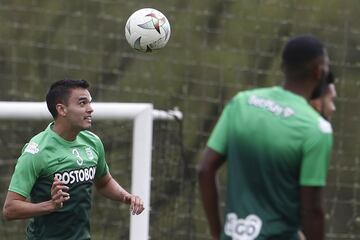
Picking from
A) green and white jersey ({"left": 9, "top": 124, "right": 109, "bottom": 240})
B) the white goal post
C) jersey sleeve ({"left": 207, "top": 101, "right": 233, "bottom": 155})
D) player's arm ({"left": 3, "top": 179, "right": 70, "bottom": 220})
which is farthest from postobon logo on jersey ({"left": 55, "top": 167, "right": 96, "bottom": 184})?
the white goal post

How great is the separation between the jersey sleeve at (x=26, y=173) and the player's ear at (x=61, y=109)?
35 cm

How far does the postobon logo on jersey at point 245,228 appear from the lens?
5.01 meters

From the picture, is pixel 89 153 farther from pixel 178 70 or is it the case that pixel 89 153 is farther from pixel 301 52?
pixel 178 70

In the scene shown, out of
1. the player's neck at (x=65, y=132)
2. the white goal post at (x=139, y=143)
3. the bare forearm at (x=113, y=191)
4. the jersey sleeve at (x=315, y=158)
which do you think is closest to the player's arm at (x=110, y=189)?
the bare forearm at (x=113, y=191)

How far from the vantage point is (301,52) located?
198 inches

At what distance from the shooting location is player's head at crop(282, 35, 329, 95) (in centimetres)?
503

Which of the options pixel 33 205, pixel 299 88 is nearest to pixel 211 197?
pixel 299 88

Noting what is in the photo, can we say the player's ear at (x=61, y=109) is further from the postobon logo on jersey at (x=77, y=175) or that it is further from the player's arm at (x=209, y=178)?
the player's arm at (x=209, y=178)

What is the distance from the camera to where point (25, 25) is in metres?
13.7

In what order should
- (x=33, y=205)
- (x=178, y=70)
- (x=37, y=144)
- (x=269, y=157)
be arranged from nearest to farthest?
(x=269, y=157)
(x=33, y=205)
(x=37, y=144)
(x=178, y=70)

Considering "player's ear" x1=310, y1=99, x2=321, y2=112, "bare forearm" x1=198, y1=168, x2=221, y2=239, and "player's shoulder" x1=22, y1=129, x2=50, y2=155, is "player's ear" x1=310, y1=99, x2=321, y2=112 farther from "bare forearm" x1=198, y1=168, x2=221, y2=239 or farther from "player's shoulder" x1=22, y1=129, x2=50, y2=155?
"player's shoulder" x1=22, y1=129, x2=50, y2=155

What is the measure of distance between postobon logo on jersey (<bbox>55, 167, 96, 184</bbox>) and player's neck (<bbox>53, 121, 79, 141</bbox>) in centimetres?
21

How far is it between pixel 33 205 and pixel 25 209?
0.05 meters

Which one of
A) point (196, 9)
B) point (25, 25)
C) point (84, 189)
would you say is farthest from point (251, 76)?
point (84, 189)
